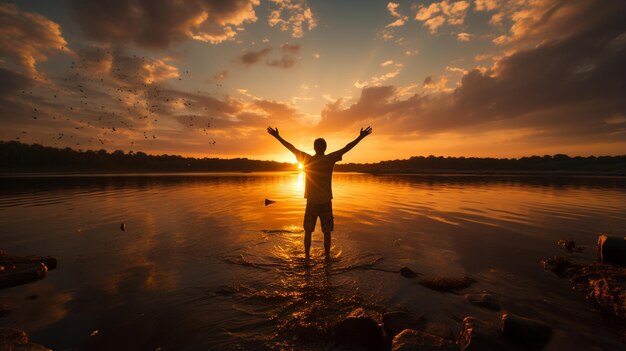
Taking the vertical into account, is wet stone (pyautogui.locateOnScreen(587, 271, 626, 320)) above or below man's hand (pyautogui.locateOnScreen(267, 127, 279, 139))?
below

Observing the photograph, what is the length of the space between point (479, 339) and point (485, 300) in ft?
6.00

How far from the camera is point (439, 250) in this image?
8.85 metres

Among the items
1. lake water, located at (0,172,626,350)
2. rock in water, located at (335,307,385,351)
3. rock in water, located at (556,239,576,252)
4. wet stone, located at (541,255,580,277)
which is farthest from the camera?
rock in water, located at (556,239,576,252)

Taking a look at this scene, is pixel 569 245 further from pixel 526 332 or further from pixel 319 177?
pixel 319 177

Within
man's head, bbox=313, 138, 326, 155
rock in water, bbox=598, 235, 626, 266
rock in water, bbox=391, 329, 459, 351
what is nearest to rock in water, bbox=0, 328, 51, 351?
rock in water, bbox=391, 329, 459, 351

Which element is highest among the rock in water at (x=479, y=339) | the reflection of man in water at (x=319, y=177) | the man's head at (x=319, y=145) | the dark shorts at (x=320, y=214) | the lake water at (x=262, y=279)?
the man's head at (x=319, y=145)

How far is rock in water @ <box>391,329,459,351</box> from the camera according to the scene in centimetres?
359

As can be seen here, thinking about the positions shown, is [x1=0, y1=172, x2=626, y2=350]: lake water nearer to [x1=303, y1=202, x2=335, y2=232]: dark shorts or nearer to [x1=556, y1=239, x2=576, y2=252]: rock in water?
[x1=556, y1=239, x2=576, y2=252]: rock in water

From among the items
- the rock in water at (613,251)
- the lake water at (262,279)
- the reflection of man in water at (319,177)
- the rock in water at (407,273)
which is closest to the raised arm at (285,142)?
the reflection of man in water at (319,177)

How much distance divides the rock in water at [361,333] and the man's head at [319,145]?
442cm

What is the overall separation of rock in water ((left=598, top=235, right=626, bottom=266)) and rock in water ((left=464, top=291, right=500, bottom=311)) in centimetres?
482

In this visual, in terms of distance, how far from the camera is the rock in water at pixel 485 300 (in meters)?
5.12

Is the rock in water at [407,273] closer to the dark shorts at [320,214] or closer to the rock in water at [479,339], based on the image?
the dark shorts at [320,214]

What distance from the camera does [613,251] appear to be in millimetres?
7324
